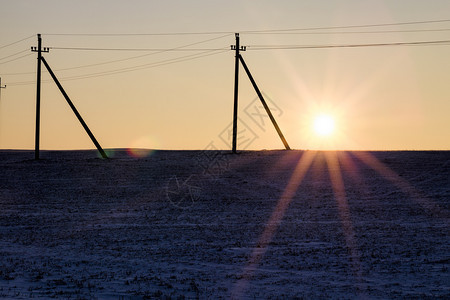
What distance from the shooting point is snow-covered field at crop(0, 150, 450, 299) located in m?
13.9

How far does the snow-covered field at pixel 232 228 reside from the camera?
45.5ft

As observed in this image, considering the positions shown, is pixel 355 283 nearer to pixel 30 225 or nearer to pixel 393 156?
pixel 30 225

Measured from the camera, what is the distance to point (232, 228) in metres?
22.8

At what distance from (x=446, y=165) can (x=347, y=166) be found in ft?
17.9

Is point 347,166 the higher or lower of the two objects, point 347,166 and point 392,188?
the higher

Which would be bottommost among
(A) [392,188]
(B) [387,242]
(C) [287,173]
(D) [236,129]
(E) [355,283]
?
(E) [355,283]

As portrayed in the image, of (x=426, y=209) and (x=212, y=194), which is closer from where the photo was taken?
(x=426, y=209)

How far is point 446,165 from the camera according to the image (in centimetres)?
3697

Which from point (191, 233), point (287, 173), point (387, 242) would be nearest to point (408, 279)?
point (387, 242)

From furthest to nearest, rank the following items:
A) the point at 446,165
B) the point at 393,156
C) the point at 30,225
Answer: the point at 393,156 < the point at 446,165 < the point at 30,225

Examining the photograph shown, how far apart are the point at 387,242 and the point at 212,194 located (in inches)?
568

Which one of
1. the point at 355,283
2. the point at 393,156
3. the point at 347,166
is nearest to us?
the point at 355,283


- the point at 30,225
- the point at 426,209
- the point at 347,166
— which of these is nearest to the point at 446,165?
the point at 347,166

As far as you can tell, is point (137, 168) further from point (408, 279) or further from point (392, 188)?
point (408, 279)
